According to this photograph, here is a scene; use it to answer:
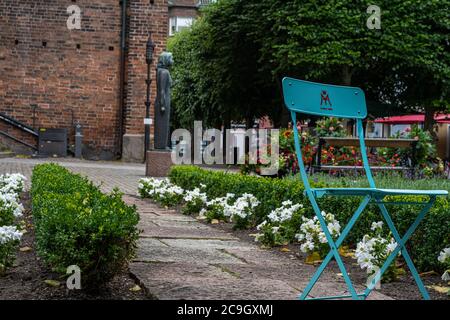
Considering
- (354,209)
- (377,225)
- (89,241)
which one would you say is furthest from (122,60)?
(89,241)

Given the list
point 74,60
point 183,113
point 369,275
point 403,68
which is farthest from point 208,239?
point 183,113

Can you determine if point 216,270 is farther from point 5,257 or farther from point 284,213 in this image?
point 284,213

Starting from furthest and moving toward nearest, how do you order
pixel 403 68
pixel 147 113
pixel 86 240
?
1. pixel 403 68
2. pixel 147 113
3. pixel 86 240

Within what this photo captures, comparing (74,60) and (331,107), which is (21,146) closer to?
(74,60)

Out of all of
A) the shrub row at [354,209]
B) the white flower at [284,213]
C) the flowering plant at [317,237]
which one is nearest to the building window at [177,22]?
the shrub row at [354,209]

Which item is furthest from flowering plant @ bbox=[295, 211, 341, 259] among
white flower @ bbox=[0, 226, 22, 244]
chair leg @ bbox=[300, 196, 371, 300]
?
white flower @ bbox=[0, 226, 22, 244]

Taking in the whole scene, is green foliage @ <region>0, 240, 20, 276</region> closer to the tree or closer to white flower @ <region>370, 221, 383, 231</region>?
white flower @ <region>370, 221, 383, 231</region>

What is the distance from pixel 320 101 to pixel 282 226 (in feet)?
8.33

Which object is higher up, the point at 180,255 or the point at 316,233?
the point at 316,233

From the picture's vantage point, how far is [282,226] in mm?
6543

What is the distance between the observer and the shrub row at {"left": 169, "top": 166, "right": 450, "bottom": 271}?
5.10 m

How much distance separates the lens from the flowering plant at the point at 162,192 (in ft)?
33.0

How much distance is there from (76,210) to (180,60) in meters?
36.8

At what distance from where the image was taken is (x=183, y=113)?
35781mm
